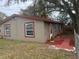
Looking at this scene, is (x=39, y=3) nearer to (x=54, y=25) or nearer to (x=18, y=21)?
(x=18, y=21)

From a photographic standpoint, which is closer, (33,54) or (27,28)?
(33,54)

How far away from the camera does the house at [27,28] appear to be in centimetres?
2542

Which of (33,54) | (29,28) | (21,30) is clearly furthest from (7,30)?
(33,54)

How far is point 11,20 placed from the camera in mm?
27750

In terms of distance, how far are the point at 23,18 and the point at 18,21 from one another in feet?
2.93

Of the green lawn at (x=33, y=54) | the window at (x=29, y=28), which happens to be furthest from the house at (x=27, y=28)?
the green lawn at (x=33, y=54)

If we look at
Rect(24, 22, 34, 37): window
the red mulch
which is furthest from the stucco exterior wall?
the red mulch

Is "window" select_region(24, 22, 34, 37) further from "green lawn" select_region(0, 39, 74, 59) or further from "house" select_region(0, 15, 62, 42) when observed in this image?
"green lawn" select_region(0, 39, 74, 59)

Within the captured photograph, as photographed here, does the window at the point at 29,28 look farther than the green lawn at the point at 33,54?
Yes

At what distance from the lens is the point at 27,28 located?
2638 centimetres

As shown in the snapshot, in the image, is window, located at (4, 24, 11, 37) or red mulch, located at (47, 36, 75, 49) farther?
window, located at (4, 24, 11, 37)

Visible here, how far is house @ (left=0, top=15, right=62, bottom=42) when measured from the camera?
2542cm

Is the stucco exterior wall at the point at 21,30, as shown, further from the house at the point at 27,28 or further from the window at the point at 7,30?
the window at the point at 7,30

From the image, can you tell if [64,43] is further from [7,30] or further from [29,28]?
[7,30]
